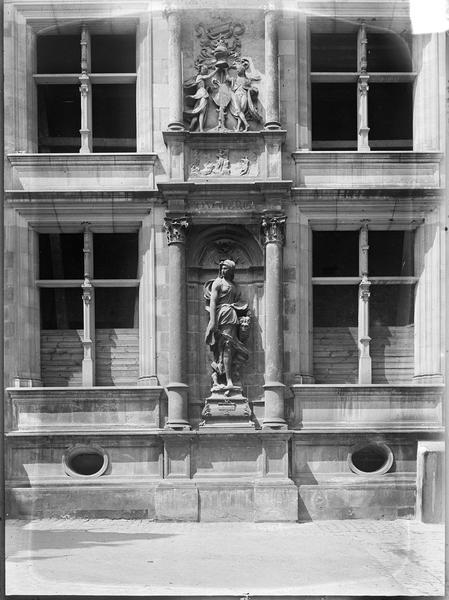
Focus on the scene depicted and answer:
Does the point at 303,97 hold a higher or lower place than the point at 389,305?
higher

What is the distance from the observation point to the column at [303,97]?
44.3 ft

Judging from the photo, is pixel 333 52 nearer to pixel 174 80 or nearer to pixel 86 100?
pixel 174 80

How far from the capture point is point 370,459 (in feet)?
42.5

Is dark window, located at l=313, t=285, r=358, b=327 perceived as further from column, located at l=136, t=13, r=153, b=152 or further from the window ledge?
column, located at l=136, t=13, r=153, b=152

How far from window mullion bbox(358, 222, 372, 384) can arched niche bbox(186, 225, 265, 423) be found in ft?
4.66

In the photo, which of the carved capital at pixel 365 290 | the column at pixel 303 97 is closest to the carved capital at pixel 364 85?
the column at pixel 303 97

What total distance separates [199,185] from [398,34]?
349 centimetres

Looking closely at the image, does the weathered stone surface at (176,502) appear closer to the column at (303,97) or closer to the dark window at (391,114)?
the column at (303,97)

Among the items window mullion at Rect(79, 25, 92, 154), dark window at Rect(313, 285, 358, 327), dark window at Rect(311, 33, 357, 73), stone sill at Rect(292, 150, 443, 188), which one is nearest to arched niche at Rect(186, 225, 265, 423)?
dark window at Rect(313, 285, 358, 327)

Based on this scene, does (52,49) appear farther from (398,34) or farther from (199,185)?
(398,34)

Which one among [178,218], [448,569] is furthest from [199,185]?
[448,569]

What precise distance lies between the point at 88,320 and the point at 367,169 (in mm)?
4544

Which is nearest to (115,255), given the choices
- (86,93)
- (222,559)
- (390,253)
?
(86,93)

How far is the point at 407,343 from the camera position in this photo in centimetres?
1302
